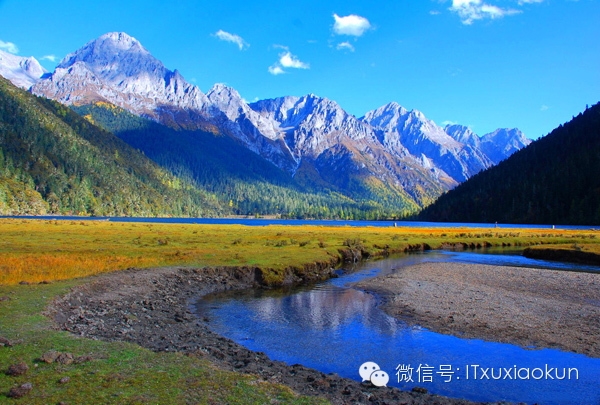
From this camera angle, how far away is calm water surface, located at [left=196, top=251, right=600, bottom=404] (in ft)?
40.7

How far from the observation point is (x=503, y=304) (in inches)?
942

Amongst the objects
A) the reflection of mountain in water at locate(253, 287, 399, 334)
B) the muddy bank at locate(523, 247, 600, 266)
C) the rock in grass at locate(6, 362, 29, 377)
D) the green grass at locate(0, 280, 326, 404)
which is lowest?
the reflection of mountain in water at locate(253, 287, 399, 334)

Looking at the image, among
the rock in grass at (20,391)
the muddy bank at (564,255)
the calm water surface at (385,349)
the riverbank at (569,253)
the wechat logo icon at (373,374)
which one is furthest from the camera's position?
the riverbank at (569,253)

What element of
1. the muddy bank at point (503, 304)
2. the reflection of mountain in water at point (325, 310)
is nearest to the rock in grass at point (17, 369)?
the reflection of mountain in water at point (325, 310)

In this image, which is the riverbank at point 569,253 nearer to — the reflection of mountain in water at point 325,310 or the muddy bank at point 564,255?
the muddy bank at point 564,255

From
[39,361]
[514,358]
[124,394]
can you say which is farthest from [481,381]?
[39,361]

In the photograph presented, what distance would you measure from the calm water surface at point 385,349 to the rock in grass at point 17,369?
9.19m

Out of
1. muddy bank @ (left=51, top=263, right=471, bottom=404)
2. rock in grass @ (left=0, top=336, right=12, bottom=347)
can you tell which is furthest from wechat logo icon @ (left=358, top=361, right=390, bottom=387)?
rock in grass @ (left=0, top=336, right=12, bottom=347)

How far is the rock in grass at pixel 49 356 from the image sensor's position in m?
10.2

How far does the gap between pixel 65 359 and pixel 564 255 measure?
70.4 m

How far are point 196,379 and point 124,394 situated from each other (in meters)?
2.08

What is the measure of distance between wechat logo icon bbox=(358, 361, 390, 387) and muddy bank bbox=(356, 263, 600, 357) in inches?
265

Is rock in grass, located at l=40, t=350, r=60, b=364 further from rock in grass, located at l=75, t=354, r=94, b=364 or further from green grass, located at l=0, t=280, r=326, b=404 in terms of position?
rock in grass, located at l=75, t=354, r=94, b=364

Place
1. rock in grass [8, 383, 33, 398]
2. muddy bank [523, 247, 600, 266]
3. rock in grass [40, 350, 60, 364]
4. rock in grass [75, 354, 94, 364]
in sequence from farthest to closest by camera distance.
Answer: muddy bank [523, 247, 600, 266]
rock in grass [75, 354, 94, 364]
rock in grass [40, 350, 60, 364]
rock in grass [8, 383, 33, 398]
